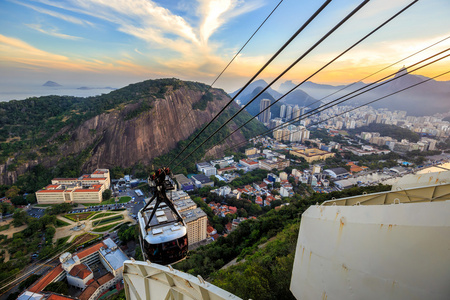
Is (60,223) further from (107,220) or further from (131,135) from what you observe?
(131,135)

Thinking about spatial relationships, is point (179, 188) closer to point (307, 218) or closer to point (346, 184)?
point (346, 184)

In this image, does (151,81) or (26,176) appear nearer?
(26,176)

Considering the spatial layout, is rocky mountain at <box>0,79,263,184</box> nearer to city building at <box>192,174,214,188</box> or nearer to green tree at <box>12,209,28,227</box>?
city building at <box>192,174,214,188</box>

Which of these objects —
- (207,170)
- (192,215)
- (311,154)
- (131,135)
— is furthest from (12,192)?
(311,154)

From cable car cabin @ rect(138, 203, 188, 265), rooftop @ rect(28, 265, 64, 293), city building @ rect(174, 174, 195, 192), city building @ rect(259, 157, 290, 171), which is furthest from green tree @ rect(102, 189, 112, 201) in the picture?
city building @ rect(259, 157, 290, 171)

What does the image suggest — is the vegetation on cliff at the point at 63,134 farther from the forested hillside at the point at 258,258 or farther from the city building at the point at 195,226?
the forested hillside at the point at 258,258

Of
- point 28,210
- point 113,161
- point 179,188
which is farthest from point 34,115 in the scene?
point 179,188
